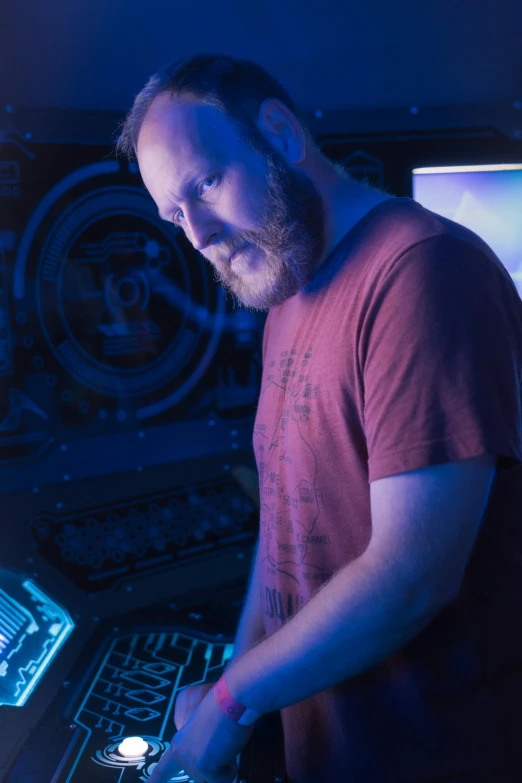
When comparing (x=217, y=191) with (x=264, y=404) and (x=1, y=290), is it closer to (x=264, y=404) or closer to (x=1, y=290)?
(x=264, y=404)

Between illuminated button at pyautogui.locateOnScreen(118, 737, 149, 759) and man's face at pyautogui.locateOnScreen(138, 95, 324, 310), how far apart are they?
626 millimetres

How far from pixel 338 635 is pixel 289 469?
19 cm

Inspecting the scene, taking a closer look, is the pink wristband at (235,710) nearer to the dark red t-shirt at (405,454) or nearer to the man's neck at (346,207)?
the dark red t-shirt at (405,454)

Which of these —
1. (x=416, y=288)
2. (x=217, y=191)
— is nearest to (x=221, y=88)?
(x=217, y=191)

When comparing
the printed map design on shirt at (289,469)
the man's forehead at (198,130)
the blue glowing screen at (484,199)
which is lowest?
the printed map design on shirt at (289,469)

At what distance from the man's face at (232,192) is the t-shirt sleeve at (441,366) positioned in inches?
6.9

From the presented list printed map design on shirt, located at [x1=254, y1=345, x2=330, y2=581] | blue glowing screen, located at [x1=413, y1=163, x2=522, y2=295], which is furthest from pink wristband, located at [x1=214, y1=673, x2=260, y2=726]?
blue glowing screen, located at [x1=413, y1=163, x2=522, y2=295]

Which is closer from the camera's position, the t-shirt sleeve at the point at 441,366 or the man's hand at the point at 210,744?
the t-shirt sleeve at the point at 441,366

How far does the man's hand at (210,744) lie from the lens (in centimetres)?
69

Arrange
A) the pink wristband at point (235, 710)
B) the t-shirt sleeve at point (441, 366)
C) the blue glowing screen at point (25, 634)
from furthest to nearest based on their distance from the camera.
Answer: the blue glowing screen at point (25, 634) → the pink wristband at point (235, 710) → the t-shirt sleeve at point (441, 366)

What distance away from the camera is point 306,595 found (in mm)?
731

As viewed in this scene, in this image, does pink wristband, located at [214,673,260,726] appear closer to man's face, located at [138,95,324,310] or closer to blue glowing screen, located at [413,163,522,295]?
man's face, located at [138,95,324,310]

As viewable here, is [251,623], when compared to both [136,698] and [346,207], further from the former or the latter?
[346,207]

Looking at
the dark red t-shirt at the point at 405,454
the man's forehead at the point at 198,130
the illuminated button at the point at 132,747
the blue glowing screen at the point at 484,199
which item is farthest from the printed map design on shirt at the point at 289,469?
the blue glowing screen at the point at 484,199
